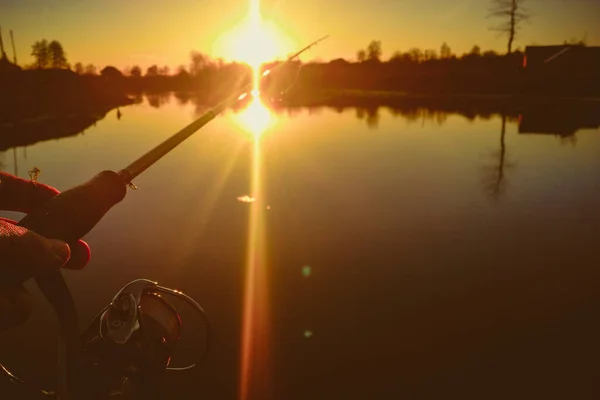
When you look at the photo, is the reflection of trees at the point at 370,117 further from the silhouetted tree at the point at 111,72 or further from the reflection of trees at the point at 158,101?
the silhouetted tree at the point at 111,72

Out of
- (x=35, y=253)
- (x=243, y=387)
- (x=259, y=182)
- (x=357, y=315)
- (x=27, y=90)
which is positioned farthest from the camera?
(x=27, y=90)

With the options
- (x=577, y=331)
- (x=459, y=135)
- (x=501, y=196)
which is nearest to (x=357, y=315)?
(x=577, y=331)

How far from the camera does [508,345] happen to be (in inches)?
282

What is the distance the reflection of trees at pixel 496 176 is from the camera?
636 inches

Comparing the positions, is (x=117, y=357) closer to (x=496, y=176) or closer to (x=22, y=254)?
(x=22, y=254)

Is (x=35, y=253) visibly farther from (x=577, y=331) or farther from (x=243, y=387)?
(x=577, y=331)

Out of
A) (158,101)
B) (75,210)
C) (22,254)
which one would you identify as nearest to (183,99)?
(158,101)

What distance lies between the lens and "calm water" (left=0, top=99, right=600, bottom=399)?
6.65m

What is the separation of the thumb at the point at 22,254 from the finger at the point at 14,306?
0.04 meters

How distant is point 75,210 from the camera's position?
1904 millimetres

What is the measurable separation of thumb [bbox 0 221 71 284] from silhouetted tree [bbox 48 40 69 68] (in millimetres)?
120290

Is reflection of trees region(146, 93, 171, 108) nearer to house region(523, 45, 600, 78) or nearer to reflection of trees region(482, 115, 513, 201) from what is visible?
house region(523, 45, 600, 78)

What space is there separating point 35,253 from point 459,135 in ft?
104

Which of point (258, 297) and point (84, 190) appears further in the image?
point (258, 297)
